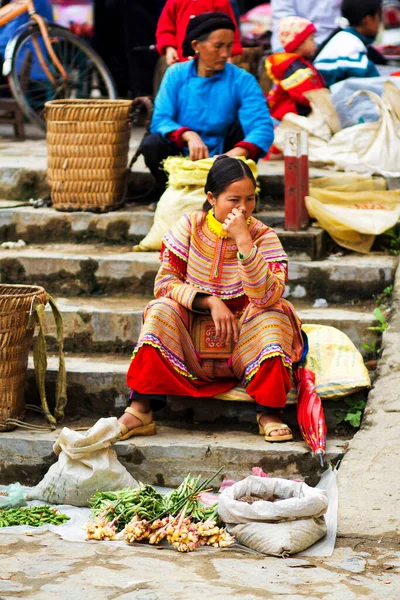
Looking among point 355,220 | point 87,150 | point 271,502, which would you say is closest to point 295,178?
point 355,220

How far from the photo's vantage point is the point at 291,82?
7.34 m

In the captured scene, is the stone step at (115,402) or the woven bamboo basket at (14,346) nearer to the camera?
the woven bamboo basket at (14,346)

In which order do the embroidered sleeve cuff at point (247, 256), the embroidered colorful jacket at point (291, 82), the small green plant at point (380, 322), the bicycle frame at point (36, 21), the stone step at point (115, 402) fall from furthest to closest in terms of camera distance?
the bicycle frame at point (36, 21) → the embroidered colorful jacket at point (291, 82) → the small green plant at point (380, 322) → the stone step at point (115, 402) → the embroidered sleeve cuff at point (247, 256)

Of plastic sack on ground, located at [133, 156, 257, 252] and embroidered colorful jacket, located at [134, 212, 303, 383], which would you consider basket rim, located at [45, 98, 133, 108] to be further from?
embroidered colorful jacket, located at [134, 212, 303, 383]

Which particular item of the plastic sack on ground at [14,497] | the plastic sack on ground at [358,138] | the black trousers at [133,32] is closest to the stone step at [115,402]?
the plastic sack on ground at [14,497]

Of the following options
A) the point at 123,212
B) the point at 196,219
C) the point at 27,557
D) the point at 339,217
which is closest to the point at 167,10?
the point at 123,212

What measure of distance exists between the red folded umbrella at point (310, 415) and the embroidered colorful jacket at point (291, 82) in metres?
3.14

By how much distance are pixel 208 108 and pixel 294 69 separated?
57.3 inches

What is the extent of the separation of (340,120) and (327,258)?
1885 millimetres

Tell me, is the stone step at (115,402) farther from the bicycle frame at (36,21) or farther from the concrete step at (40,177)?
the bicycle frame at (36,21)

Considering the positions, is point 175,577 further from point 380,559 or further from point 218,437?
point 218,437

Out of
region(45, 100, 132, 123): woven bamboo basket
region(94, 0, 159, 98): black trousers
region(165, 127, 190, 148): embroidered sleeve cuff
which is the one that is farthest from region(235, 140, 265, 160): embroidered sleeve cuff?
region(94, 0, 159, 98): black trousers

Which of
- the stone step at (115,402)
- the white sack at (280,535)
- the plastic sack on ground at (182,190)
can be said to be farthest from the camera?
the plastic sack on ground at (182,190)

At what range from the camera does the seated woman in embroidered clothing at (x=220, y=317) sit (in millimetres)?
4535
